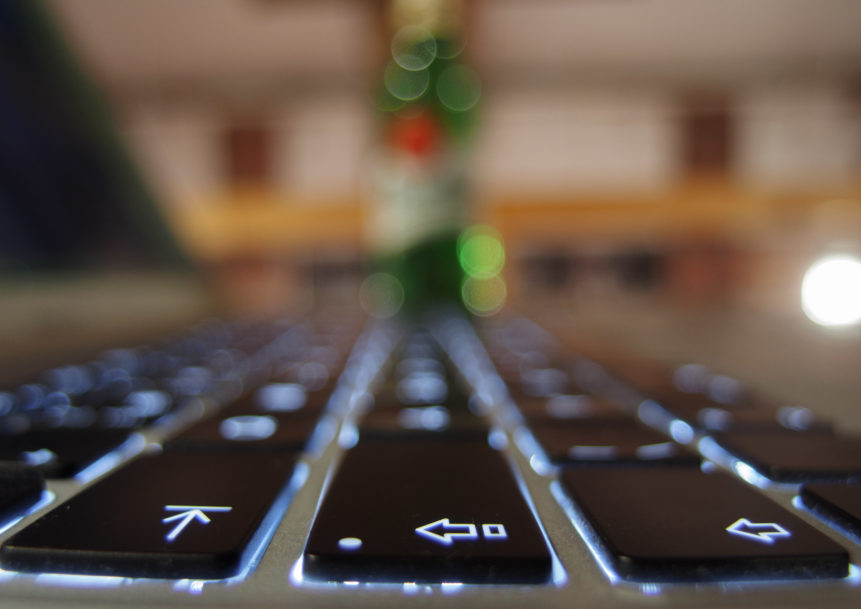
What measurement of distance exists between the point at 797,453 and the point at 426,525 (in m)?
0.11

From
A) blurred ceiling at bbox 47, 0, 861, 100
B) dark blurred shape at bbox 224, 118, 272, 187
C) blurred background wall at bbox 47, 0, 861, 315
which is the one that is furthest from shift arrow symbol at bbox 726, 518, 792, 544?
dark blurred shape at bbox 224, 118, 272, 187

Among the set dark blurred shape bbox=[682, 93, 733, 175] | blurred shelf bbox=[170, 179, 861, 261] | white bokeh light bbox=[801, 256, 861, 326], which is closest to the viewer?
blurred shelf bbox=[170, 179, 861, 261]

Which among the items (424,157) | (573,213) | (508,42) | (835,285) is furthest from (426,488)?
(508,42)

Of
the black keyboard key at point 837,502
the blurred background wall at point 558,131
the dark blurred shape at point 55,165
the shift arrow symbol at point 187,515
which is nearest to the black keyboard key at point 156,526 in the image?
the shift arrow symbol at point 187,515

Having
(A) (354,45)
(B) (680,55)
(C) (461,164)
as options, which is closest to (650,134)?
(B) (680,55)

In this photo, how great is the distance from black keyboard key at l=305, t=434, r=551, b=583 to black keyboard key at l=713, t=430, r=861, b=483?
65 millimetres

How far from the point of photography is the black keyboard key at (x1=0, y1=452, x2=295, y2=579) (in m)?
0.10

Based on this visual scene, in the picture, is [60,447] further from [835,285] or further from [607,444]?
[835,285]

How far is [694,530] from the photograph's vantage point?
0.11 metres

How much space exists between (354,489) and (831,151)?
345 centimetres

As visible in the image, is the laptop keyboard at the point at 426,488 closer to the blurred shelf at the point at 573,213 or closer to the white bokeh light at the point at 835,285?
the blurred shelf at the point at 573,213

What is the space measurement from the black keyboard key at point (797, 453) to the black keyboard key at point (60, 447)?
0.57 ft

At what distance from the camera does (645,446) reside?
164 mm

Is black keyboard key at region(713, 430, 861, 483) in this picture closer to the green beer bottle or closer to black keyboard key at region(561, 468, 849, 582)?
→ black keyboard key at region(561, 468, 849, 582)
